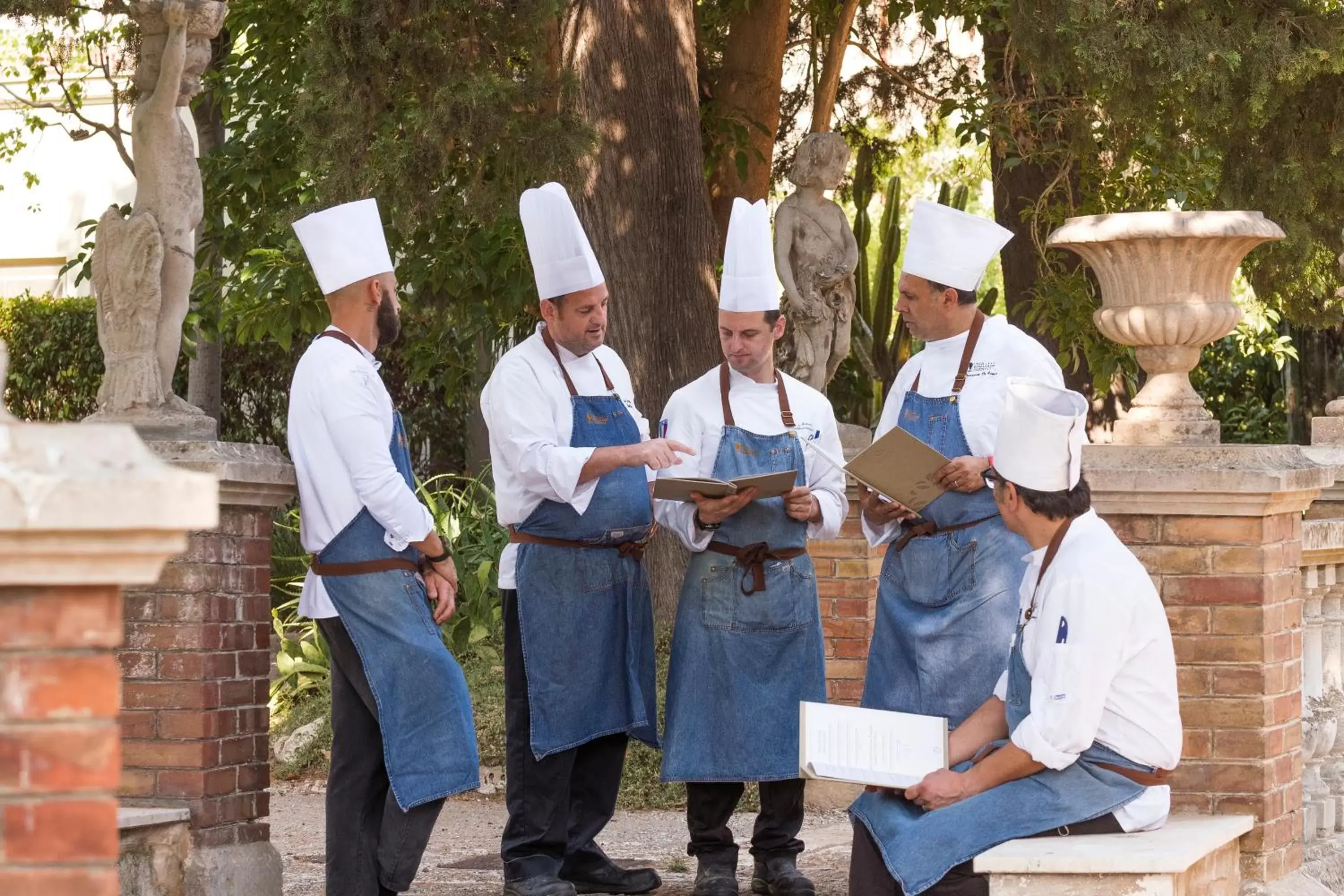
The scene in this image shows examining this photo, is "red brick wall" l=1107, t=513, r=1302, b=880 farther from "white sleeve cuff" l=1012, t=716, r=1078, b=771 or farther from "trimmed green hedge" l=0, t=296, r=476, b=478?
"trimmed green hedge" l=0, t=296, r=476, b=478

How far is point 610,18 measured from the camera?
8.70 meters

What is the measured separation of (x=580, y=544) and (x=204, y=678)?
44.7 inches

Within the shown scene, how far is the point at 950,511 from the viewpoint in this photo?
192 inches

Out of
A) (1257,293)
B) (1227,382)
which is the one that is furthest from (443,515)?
(1227,382)

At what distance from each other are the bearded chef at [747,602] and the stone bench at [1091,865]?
58.3 inches

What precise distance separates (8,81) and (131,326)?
51.3 ft

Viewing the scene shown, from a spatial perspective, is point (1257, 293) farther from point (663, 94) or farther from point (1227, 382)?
point (1227, 382)

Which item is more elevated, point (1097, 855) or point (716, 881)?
point (1097, 855)

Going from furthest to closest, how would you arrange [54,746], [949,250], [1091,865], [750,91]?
1. [750,91]
2. [949,250]
3. [1091,865]
4. [54,746]

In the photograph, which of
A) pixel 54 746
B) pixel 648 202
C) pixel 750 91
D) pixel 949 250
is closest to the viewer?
pixel 54 746

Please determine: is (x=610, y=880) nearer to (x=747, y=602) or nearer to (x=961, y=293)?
(x=747, y=602)

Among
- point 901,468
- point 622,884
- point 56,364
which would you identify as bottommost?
point 622,884

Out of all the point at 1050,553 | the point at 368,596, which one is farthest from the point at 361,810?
the point at 1050,553

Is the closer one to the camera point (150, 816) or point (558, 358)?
point (150, 816)
